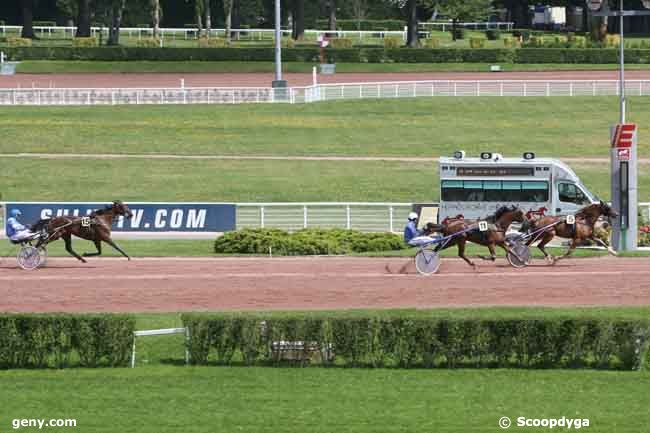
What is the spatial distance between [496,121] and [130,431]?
38.0 m

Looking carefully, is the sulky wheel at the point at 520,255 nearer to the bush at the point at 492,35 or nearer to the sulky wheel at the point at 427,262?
the sulky wheel at the point at 427,262

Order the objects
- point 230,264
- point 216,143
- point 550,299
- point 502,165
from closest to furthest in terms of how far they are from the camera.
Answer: point 550,299
point 230,264
point 502,165
point 216,143

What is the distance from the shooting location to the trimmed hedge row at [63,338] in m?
16.7

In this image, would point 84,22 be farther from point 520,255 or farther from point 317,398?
point 317,398

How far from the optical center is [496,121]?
50.3m

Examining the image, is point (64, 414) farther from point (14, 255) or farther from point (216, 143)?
point (216, 143)

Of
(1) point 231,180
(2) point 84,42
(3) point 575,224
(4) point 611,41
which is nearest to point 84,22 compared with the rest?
(2) point 84,42

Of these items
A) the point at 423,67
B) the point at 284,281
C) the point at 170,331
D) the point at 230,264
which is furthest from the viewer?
the point at 423,67

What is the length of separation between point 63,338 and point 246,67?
50750 mm

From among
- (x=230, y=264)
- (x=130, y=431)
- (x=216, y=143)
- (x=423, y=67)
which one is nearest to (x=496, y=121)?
(x=216, y=143)

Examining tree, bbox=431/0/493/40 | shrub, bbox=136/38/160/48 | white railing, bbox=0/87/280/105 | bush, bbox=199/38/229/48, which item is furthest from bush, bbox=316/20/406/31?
white railing, bbox=0/87/280/105

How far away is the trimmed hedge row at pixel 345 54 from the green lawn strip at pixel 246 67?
0.49 m

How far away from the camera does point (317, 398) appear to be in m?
15.1

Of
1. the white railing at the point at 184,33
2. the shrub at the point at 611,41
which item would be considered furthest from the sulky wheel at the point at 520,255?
the white railing at the point at 184,33
